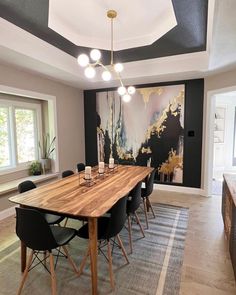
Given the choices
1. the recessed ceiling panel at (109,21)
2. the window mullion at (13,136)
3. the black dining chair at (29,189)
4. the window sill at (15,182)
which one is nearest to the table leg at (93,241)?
the black dining chair at (29,189)

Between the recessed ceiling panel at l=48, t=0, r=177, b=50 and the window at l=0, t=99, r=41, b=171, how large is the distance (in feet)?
5.95

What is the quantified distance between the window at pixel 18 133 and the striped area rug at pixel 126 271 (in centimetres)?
186

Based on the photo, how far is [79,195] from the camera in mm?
2098

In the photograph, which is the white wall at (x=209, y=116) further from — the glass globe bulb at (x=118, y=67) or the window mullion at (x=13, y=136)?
the window mullion at (x=13, y=136)

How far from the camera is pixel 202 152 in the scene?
167 inches

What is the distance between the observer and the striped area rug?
1827mm

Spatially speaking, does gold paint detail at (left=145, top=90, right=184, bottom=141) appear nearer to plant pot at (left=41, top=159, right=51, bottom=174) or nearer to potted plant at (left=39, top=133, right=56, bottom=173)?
potted plant at (left=39, top=133, right=56, bottom=173)

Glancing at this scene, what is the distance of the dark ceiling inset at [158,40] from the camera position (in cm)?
217

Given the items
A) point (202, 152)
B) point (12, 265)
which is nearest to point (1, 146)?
point (12, 265)

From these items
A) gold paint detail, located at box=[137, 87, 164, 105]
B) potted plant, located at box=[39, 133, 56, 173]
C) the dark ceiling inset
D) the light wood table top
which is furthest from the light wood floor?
the dark ceiling inset

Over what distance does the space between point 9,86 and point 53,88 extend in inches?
41.6

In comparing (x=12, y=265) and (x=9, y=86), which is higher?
(x=9, y=86)

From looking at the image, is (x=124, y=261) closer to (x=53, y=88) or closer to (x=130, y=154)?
(x=130, y=154)

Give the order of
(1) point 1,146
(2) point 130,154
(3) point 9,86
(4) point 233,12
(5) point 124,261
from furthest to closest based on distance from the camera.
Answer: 1. (2) point 130,154
2. (1) point 1,146
3. (3) point 9,86
4. (5) point 124,261
5. (4) point 233,12
